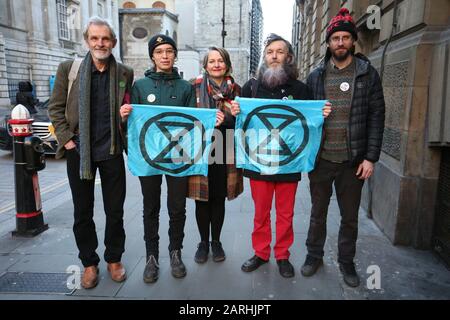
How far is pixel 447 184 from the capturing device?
12.2ft

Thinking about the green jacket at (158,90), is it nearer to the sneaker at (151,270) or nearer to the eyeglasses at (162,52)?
the eyeglasses at (162,52)

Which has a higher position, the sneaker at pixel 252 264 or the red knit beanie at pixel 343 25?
the red knit beanie at pixel 343 25

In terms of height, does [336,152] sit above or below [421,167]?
above

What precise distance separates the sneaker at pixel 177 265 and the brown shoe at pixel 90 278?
0.71 m

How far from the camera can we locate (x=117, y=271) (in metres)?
3.38

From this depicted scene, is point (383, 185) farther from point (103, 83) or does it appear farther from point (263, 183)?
point (103, 83)

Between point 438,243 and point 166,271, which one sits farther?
point 438,243

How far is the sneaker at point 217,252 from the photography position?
376cm

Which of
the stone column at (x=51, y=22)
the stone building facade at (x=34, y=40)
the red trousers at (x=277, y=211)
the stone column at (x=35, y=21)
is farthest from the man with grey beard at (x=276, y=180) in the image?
the stone column at (x=51, y=22)

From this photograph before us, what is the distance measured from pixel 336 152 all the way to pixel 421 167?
130 centimetres

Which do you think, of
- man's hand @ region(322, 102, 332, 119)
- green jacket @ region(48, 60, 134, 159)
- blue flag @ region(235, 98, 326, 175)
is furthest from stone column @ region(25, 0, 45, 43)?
man's hand @ region(322, 102, 332, 119)

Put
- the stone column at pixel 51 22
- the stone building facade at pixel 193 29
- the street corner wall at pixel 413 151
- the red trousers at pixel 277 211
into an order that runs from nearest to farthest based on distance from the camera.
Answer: the red trousers at pixel 277 211, the street corner wall at pixel 413 151, the stone column at pixel 51 22, the stone building facade at pixel 193 29

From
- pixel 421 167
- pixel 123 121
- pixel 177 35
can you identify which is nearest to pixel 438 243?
pixel 421 167
